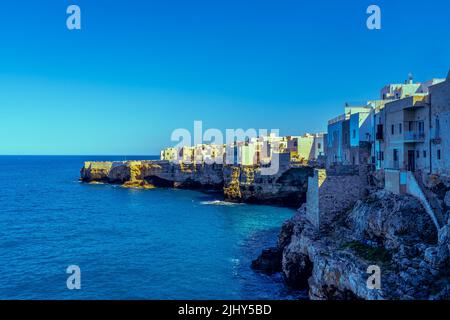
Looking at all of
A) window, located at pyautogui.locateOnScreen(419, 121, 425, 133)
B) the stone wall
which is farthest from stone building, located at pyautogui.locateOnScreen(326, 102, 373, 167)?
window, located at pyautogui.locateOnScreen(419, 121, 425, 133)

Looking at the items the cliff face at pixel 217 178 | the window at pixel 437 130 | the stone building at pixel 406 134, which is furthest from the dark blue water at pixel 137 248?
the window at pixel 437 130

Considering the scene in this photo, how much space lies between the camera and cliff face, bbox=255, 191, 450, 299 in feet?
55.5

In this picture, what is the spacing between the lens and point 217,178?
8175cm

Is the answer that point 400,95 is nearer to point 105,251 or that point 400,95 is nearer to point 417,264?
point 417,264

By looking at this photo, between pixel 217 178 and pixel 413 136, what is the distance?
5783 cm

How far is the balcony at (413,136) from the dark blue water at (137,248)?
12.7m

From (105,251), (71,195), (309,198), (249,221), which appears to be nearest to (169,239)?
(105,251)

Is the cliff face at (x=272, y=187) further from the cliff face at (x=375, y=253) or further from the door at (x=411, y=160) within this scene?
the door at (x=411, y=160)

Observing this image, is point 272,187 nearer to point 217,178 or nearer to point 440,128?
point 217,178

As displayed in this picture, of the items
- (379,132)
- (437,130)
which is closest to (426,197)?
(437,130)

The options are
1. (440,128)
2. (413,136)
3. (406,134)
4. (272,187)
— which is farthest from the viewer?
(272,187)

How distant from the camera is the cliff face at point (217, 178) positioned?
6278cm

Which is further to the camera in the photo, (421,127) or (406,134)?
(406,134)

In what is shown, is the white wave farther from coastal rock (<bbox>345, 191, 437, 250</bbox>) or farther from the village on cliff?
coastal rock (<bbox>345, 191, 437, 250</bbox>)
